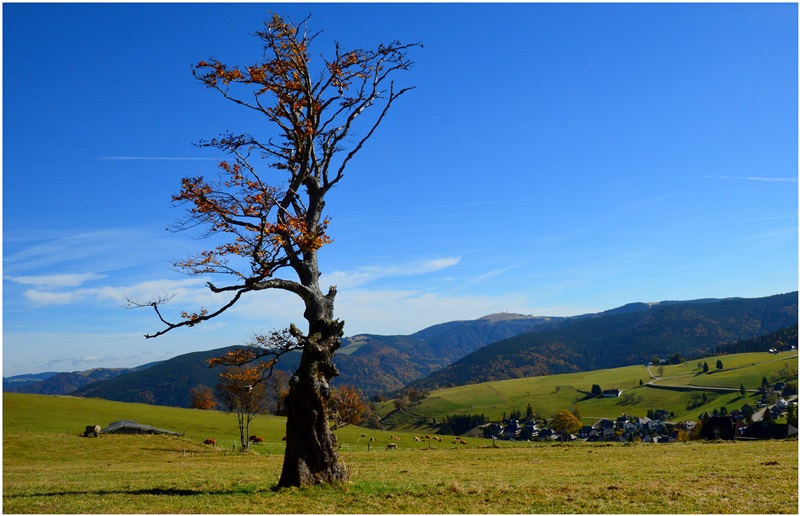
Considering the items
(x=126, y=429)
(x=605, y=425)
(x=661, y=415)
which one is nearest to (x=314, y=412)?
(x=126, y=429)

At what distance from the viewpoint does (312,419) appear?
18625 mm

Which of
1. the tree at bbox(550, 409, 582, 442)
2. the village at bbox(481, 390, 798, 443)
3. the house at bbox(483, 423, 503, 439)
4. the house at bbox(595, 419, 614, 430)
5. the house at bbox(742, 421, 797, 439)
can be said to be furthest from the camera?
the house at bbox(483, 423, 503, 439)

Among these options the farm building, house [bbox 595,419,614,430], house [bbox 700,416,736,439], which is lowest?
house [bbox 595,419,614,430]

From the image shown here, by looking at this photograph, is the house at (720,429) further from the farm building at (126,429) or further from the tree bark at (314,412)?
the tree bark at (314,412)

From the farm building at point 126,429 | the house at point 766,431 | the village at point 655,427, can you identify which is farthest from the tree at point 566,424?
the farm building at point 126,429

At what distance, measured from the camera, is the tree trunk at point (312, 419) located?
58.8 ft

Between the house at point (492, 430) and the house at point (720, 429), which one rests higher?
the house at point (720, 429)

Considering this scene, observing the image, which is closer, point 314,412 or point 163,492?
point 163,492

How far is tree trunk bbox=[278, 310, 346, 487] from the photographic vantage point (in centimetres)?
1792

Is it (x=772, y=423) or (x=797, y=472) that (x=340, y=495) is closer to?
(x=797, y=472)

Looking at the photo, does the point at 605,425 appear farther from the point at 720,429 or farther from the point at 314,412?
the point at 314,412

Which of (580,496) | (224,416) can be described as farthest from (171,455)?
(224,416)

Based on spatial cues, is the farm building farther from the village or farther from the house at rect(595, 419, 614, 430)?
the house at rect(595, 419, 614, 430)

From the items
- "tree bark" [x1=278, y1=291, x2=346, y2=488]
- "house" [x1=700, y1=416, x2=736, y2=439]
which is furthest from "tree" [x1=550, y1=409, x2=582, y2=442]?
"tree bark" [x1=278, y1=291, x2=346, y2=488]
